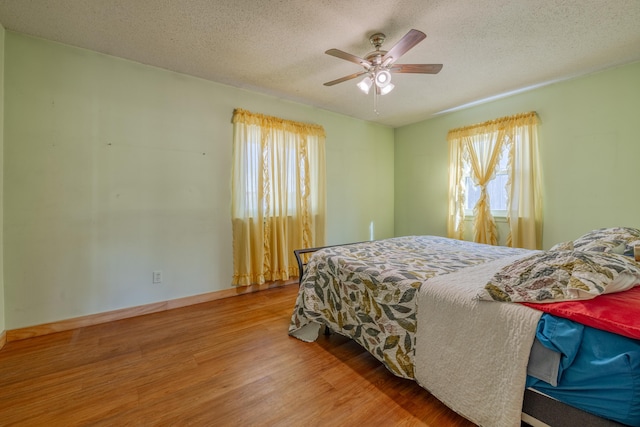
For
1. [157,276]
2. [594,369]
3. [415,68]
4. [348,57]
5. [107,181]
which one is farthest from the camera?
[157,276]

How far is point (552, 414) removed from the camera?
106cm

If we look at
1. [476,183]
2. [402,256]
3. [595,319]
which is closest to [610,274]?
[595,319]

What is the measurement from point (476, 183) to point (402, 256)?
2267 mm

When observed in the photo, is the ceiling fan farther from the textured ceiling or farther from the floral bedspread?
the floral bedspread

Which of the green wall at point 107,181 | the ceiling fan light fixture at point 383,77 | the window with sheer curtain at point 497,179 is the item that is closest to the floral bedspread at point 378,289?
the window with sheer curtain at point 497,179

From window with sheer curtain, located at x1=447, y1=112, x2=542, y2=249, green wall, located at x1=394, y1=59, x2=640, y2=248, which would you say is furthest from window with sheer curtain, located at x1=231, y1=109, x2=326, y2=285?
green wall, located at x1=394, y1=59, x2=640, y2=248

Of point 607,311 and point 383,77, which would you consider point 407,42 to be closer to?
point 383,77

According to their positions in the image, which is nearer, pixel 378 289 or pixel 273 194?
pixel 378 289

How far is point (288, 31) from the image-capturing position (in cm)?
210

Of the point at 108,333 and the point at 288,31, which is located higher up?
the point at 288,31

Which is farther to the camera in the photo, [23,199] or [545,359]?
[23,199]

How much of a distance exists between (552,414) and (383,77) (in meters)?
2.24

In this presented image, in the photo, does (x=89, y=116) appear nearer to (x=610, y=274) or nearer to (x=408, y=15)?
(x=408, y=15)

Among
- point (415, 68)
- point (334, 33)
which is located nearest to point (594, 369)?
point (415, 68)
